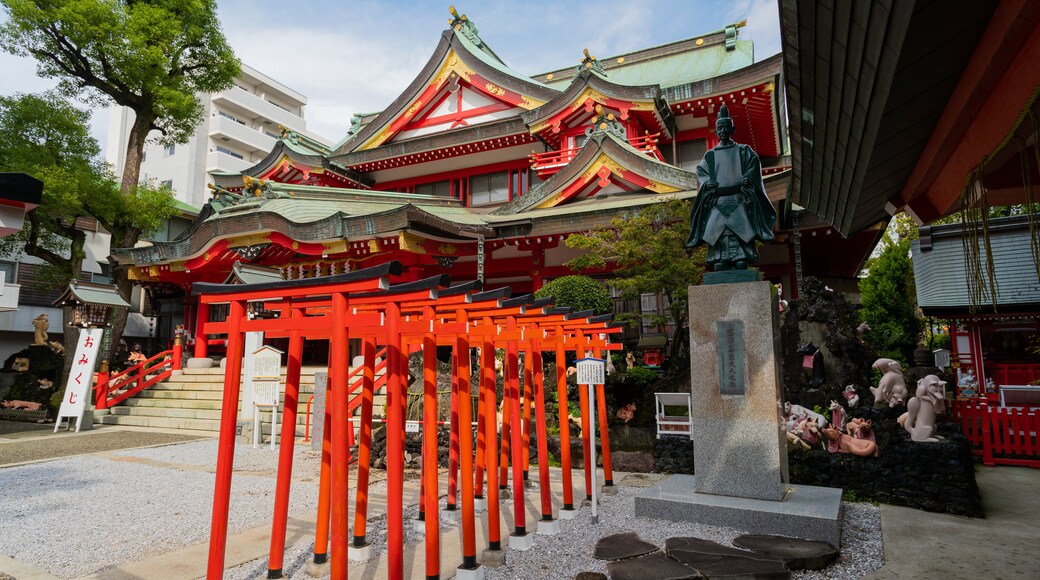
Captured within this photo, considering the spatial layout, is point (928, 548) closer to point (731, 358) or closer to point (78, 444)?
point (731, 358)

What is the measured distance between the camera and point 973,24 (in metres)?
2.32

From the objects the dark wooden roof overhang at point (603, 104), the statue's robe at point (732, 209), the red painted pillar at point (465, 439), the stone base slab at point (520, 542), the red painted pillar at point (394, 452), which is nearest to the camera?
the red painted pillar at point (394, 452)

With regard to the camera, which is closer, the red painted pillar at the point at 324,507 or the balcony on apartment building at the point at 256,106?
the red painted pillar at the point at 324,507

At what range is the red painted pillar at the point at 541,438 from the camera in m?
5.62

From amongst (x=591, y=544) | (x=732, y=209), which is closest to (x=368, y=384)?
(x=591, y=544)

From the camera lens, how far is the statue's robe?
6.21 meters

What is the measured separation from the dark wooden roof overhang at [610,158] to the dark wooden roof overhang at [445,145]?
3.17 meters

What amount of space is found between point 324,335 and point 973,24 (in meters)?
4.26

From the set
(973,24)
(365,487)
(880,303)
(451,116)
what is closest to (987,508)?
(973,24)

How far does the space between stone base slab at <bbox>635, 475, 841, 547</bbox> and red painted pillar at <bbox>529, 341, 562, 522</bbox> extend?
1.03 m

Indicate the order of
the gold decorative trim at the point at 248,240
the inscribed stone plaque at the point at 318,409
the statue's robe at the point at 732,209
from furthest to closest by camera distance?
the gold decorative trim at the point at 248,240, the inscribed stone plaque at the point at 318,409, the statue's robe at the point at 732,209

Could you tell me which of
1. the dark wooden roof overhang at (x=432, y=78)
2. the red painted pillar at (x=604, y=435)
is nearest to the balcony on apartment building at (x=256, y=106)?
the dark wooden roof overhang at (x=432, y=78)

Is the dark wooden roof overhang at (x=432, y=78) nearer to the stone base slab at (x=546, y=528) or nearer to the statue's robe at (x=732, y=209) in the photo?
the statue's robe at (x=732, y=209)

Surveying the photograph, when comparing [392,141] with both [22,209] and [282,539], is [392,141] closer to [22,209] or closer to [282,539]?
[22,209]
